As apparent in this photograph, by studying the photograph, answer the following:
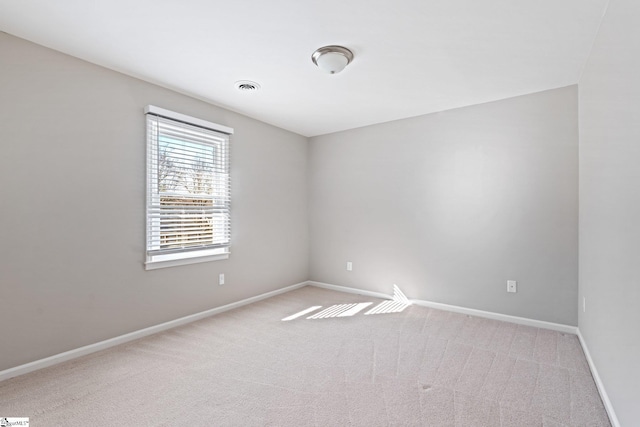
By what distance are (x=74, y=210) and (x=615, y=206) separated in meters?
3.72

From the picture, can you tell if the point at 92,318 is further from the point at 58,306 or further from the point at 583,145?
the point at 583,145

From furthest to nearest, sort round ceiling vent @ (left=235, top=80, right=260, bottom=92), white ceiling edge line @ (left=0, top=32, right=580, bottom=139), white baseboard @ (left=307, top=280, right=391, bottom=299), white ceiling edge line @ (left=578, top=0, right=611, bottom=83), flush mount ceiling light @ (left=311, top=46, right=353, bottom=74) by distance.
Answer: white baseboard @ (left=307, top=280, right=391, bottom=299) < round ceiling vent @ (left=235, top=80, right=260, bottom=92) < white ceiling edge line @ (left=0, top=32, right=580, bottom=139) < flush mount ceiling light @ (left=311, top=46, right=353, bottom=74) < white ceiling edge line @ (left=578, top=0, right=611, bottom=83)

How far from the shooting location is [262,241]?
4082 millimetres

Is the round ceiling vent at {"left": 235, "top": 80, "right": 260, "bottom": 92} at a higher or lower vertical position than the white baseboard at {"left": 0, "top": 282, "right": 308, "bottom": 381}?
higher

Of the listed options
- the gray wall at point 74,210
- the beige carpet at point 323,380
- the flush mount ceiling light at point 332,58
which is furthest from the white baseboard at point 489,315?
the flush mount ceiling light at point 332,58

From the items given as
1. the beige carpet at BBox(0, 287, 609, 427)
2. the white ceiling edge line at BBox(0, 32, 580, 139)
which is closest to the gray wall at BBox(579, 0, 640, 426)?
the beige carpet at BBox(0, 287, 609, 427)

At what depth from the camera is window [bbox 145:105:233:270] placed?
9.62ft

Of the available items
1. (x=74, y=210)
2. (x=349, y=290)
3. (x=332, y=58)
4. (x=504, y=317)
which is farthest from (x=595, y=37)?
(x=74, y=210)

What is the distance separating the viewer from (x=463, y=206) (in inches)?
138

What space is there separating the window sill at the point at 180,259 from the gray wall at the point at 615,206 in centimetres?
337

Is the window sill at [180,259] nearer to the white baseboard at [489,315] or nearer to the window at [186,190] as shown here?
the window at [186,190]

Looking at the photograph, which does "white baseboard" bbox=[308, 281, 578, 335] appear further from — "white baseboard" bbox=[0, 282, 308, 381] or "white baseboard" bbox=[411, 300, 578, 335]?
"white baseboard" bbox=[0, 282, 308, 381]

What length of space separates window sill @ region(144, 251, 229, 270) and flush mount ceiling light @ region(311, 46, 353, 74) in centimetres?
230

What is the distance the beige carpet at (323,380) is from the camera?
1.74 meters
